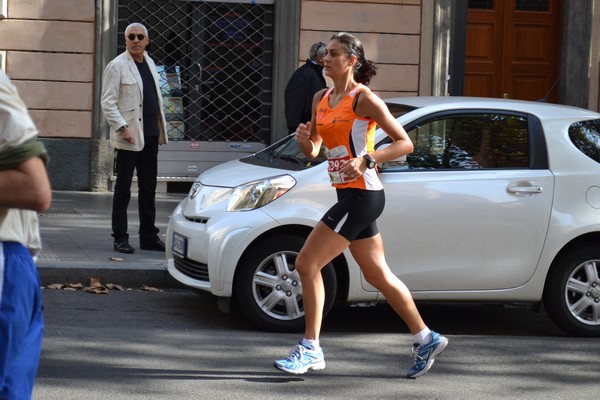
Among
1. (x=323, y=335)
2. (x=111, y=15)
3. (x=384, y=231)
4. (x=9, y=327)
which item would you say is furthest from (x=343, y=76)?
(x=111, y=15)

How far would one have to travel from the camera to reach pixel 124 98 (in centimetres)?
987

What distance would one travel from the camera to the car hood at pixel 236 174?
7582 millimetres

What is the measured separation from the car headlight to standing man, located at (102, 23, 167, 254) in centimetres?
250

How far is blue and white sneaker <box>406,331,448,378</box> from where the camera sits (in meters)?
6.29

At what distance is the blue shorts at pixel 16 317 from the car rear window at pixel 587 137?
516 cm

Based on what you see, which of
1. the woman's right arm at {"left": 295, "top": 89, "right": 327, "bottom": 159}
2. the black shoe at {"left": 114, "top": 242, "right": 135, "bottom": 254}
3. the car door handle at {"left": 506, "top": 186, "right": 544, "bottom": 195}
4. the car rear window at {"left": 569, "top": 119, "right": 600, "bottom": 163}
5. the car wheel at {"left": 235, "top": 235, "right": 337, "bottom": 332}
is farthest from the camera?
the black shoe at {"left": 114, "top": 242, "right": 135, "bottom": 254}

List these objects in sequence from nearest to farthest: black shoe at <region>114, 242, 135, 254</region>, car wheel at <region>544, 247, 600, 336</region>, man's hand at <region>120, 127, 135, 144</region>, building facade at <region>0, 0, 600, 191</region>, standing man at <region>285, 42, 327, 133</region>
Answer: car wheel at <region>544, 247, 600, 336</region>
man's hand at <region>120, 127, 135, 144</region>
black shoe at <region>114, 242, 135, 254</region>
standing man at <region>285, 42, 327, 133</region>
building facade at <region>0, 0, 600, 191</region>

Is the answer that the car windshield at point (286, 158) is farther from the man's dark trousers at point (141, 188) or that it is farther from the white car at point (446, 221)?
the man's dark trousers at point (141, 188)

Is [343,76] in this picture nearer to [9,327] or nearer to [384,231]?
[384,231]

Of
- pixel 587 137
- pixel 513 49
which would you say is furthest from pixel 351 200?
pixel 513 49

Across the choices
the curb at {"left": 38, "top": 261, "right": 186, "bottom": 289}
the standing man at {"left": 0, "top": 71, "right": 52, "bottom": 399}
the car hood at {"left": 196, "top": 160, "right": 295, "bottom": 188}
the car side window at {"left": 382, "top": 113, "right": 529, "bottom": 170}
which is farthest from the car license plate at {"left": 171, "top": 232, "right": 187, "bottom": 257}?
the standing man at {"left": 0, "top": 71, "right": 52, "bottom": 399}

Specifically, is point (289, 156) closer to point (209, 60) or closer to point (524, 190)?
point (524, 190)

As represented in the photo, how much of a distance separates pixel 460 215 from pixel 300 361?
173 cm

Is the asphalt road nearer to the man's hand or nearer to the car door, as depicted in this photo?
the car door
